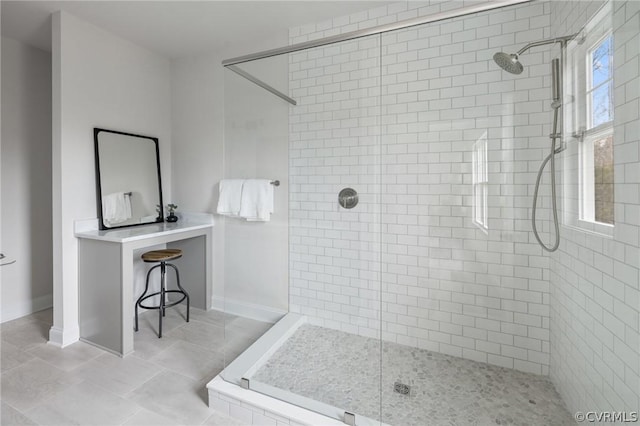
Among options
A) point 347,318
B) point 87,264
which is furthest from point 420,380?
point 87,264

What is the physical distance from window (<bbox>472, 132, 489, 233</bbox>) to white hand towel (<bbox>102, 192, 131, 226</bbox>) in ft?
9.57

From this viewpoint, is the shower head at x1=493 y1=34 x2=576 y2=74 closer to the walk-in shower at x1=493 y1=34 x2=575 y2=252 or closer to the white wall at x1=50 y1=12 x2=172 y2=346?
the walk-in shower at x1=493 y1=34 x2=575 y2=252

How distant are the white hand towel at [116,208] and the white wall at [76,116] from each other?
0.31 feet

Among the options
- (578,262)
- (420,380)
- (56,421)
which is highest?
A: (578,262)

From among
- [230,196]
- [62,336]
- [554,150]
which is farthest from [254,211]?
[554,150]

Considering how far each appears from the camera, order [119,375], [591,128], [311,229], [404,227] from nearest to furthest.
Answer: [591,128], [404,227], [119,375], [311,229]

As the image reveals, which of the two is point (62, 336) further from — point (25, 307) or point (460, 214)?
point (460, 214)

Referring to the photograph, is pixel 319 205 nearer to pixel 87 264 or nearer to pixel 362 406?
pixel 362 406

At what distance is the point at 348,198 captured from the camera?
2031 millimetres

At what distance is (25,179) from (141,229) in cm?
135

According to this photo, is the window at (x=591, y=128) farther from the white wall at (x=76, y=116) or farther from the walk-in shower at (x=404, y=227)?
the white wall at (x=76, y=116)

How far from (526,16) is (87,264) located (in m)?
3.37

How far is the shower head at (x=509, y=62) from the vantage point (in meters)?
1.51

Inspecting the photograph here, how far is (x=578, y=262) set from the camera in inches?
57.6
